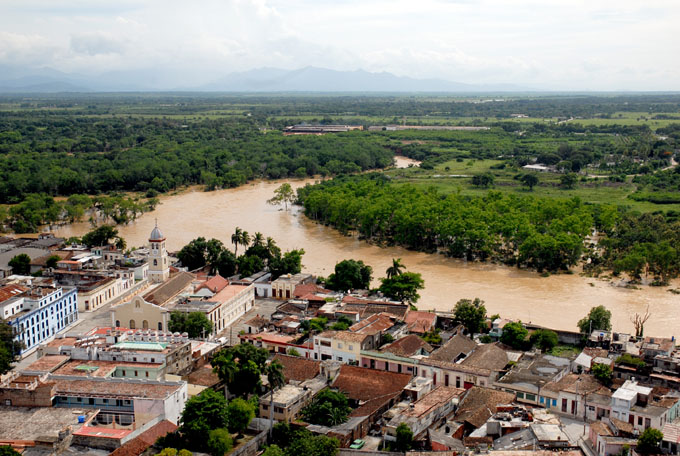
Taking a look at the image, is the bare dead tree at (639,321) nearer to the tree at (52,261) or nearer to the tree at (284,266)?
the tree at (284,266)

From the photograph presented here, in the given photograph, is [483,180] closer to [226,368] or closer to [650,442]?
[226,368]

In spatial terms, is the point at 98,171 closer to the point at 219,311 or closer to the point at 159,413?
the point at 219,311

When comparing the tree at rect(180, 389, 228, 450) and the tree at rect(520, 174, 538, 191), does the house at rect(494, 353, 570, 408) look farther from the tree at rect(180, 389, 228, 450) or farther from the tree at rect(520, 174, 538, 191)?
the tree at rect(520, 174, 538, 191)

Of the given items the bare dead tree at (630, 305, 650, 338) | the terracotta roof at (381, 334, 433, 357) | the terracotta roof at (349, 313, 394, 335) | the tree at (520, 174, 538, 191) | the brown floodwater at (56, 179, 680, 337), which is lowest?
the brown floodwater at (56, 179, 680, 337)

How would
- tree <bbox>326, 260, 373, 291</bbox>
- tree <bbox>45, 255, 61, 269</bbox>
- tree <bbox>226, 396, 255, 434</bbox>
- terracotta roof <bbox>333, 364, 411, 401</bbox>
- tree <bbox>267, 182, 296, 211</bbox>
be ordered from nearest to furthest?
1. tree <bbox>226, 396, 255, 434</bbox>
2. terracotta roof <bbox>333, 364, 411, 401</bbox>
3. tree <bbox>326, 260, 373, 291</bbox>
4. tree <bbox>45, 255, 61, 269</bbox>
5. tree <bbox>267, 182, 296, 211</bbox>

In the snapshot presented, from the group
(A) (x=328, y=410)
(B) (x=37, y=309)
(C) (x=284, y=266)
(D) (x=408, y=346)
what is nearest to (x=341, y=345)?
(D) (x=408, y=346)

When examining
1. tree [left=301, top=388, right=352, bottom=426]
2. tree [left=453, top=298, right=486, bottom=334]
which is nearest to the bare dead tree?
tree [left=453, top=298, right=486, bottom=334]
